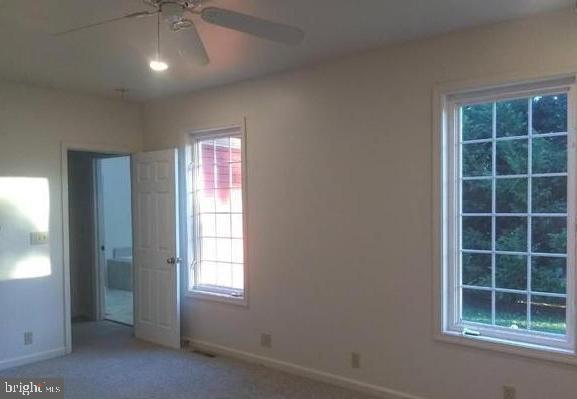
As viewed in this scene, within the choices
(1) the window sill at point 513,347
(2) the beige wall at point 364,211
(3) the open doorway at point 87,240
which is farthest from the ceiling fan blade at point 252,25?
(3) the open doorway at point 87,240

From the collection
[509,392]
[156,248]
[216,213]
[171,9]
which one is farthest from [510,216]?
[156,248]

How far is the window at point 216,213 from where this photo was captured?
4195 millimetres

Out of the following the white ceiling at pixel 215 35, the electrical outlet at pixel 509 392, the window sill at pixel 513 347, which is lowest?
the electrical outlet at pixel 509 392

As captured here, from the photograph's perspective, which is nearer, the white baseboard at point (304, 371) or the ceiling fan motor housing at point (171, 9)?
the ceiling fan motor housing at point (171, 9)

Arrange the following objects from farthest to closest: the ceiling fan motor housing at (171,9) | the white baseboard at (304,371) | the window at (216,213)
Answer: the window at (216,213), the white baseboard at (304,371), the ceiling fan motor housing at (171,9)

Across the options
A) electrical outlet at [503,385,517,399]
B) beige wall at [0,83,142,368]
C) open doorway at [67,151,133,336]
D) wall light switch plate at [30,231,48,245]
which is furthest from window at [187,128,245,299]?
electrical outlet at [503,385,517,399]

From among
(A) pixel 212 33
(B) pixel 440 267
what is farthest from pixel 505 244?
(A) pixel 212 33

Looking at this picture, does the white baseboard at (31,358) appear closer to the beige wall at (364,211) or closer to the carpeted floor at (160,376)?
the carpeted floor at (160,376)

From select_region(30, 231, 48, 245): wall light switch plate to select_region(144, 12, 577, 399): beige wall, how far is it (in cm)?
178

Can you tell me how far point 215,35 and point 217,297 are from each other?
240cm

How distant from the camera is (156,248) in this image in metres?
4.57

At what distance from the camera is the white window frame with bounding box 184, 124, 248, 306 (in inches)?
158

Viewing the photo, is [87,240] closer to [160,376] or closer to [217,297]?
[217,297]

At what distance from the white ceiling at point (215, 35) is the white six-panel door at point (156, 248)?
3.10ft
